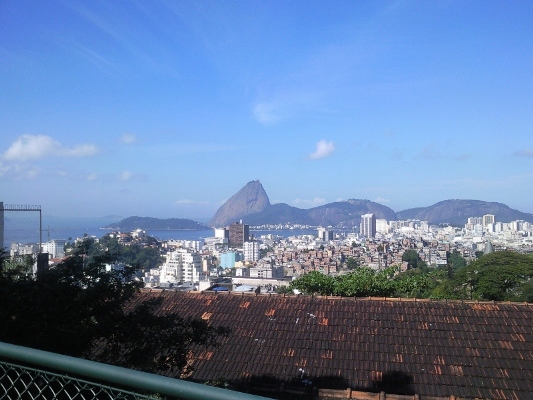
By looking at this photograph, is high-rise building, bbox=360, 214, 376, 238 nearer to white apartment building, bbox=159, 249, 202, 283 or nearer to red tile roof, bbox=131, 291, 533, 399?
white apartment building, bbox=159, 249, 202, 283

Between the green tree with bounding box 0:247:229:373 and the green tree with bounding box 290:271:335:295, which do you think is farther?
the green tree with bounding box 290:271:335:295

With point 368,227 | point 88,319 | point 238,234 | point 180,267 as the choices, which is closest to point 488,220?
point 368,227

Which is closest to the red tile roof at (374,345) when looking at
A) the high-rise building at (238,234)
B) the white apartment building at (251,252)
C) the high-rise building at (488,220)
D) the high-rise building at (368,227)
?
the white apartment building at (251,252)

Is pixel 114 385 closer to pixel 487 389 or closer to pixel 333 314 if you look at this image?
pixel 487 389

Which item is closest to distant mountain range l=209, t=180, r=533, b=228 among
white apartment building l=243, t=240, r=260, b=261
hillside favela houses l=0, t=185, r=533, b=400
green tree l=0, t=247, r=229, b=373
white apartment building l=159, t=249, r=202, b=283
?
white apartment building l=243, t=240, r=260, b=261

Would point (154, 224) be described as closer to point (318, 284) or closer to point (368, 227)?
point (368, 227)
